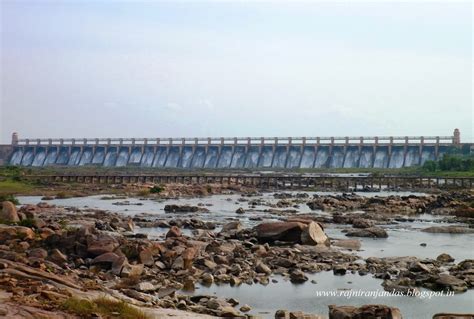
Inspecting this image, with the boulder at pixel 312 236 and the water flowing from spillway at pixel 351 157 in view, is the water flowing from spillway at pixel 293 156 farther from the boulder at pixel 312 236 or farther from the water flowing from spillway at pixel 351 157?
the boulder at pixel 312 236

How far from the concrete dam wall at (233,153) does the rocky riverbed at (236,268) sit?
79.9 metres

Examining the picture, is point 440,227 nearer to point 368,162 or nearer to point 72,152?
point 368,162

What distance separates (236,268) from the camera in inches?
706

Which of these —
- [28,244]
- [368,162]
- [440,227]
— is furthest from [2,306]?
[368,162]

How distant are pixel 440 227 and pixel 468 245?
5.25 meters

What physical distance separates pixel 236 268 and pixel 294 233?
5588 millimetres

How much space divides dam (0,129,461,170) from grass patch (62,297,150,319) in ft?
325

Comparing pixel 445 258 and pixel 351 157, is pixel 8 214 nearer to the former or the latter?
pixel 445 258

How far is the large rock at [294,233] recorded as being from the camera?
2283 centimetres

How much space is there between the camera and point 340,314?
12539mm

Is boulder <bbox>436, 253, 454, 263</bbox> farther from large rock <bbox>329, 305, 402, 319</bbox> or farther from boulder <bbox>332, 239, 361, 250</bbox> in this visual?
large rock <bbox>329, 305, 402, 319</bbox>

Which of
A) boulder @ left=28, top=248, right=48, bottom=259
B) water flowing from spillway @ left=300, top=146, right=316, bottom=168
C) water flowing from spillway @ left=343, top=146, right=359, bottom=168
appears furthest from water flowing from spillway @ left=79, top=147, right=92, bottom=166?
boulder @ left=28, top=248, right=48, bottom=259

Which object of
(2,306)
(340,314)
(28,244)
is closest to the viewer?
(2,306)

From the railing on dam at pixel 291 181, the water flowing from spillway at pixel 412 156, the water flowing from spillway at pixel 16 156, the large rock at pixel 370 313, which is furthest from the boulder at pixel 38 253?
the water flowing from spillway at pixel 16 156
